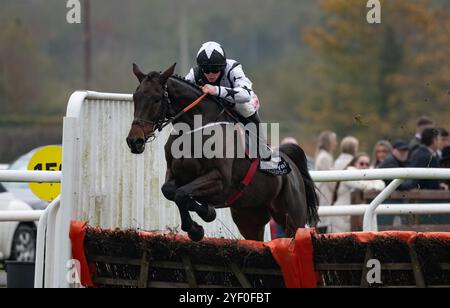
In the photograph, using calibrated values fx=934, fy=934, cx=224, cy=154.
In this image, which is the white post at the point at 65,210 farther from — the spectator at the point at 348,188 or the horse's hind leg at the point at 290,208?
the spectator at the point at 348,188

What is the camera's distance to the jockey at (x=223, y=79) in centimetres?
683

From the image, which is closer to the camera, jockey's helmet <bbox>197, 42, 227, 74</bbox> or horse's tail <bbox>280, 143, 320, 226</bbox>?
jockey's helmet <bbox>197, 42, 227, 74</bbox>

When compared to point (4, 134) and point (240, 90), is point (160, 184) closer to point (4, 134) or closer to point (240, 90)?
point (240, 90)

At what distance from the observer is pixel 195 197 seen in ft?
21.4

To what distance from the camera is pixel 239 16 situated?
56094 mm

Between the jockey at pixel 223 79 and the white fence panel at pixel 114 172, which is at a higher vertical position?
the jockey at pixel 223 79

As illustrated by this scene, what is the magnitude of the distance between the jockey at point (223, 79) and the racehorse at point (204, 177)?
12 cm

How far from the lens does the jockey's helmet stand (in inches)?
269

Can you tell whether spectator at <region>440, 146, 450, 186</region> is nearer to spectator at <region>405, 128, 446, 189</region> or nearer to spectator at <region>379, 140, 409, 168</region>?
spectator at <region>405, 128, 446, 189</region>

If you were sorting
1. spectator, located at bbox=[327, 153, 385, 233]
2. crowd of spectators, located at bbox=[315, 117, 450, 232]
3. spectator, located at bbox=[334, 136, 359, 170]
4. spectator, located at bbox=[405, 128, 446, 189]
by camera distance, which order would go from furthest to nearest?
spectator, located at bbox=[334, 136, 359, 170] → spectator, located at bbox=[327, 153, 385, 233] → crowd of spectators, located at bbox=[315, 117, 450, 232] → spectator, located at bbox=[405, 128, 446, 189]

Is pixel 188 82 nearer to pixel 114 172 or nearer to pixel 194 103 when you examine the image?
pixel 194 103

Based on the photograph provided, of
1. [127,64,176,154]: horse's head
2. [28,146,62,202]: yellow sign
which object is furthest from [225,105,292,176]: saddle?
[28,146,62,202]: yellow sign

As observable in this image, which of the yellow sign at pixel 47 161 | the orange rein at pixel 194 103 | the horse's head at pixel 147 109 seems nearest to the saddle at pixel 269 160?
the orange rein at pixel 194 103

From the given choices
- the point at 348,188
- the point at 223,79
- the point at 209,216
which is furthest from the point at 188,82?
the point at 348,188
